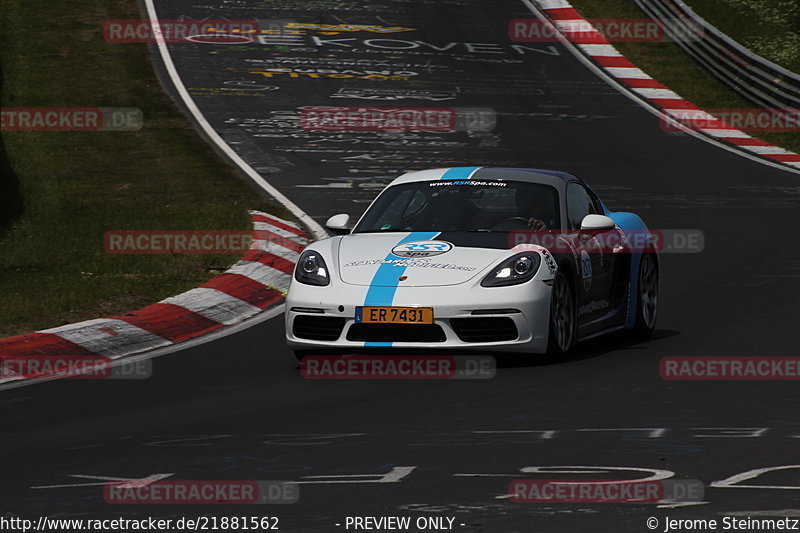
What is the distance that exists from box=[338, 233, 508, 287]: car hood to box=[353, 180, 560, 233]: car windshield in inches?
13.6

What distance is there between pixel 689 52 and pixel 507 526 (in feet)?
79.3

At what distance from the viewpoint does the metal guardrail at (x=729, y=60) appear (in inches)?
965

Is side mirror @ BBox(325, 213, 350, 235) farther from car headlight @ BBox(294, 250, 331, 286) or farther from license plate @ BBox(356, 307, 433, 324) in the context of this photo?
license plate @ BBox(356, 307, 433, 324)

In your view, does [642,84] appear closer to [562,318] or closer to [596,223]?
[596,223]

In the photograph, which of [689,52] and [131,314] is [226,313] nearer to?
[131,314]

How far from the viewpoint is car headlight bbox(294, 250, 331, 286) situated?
937 cm

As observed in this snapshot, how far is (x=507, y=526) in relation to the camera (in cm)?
521

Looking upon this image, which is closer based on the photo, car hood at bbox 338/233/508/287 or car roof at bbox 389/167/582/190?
car hood at bbox 338/233/508/287

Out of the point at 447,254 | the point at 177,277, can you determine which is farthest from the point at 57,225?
the point at 447,254

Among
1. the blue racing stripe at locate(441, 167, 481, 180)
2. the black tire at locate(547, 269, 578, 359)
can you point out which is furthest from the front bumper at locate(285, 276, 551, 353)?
the blue racing stripe at locate(441, 167, 481, 180)

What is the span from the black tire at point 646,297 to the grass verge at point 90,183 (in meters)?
3.61

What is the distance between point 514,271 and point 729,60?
1831 centimetres

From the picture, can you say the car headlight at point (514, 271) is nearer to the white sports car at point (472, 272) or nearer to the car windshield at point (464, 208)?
the white sports car at point (472, 272)

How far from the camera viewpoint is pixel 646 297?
35.8 ft
